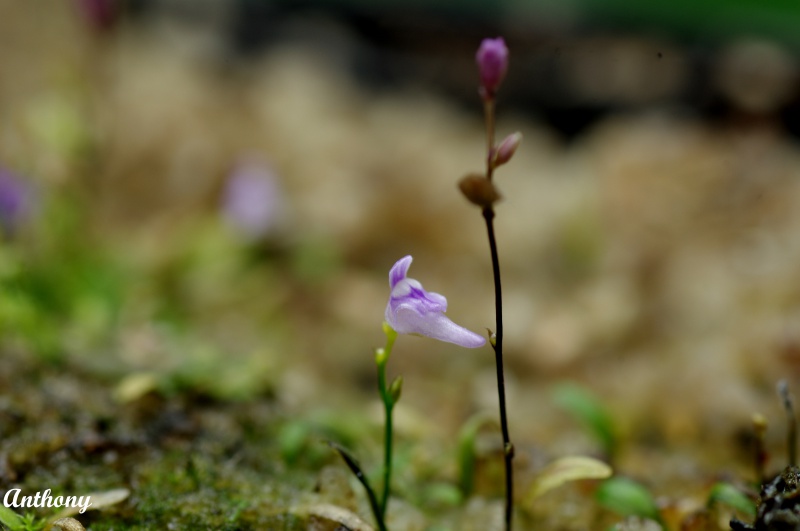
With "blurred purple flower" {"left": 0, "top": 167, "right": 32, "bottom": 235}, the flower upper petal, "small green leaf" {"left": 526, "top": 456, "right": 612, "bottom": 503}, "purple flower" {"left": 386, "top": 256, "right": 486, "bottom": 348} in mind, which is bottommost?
"small green leaf" {"left": 526, "top": 456, "right": 612, "bottom": 503}

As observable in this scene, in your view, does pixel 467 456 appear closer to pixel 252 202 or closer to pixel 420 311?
pixel 420 311

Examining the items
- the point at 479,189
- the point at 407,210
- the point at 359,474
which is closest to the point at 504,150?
the point at 479,189

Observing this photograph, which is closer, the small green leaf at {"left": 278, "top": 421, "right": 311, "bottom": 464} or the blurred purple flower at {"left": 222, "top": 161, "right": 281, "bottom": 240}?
the small green leaf at {"left": 278, "top": 421, "right": 311, "bottom": 464}

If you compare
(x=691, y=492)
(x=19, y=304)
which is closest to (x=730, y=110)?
(x=691, y=492)

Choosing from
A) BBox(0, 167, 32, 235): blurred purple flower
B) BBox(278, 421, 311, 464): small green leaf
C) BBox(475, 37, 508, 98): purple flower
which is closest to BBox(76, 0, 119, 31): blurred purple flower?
BBox(0, 167, 32, 235): blurred purple flower

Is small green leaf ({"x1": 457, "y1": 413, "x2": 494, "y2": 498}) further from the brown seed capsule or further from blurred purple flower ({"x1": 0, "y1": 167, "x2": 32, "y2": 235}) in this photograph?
blurred purple flower ({"x1": 0, "y1": 167, "x2": 32, "y2": 235})
